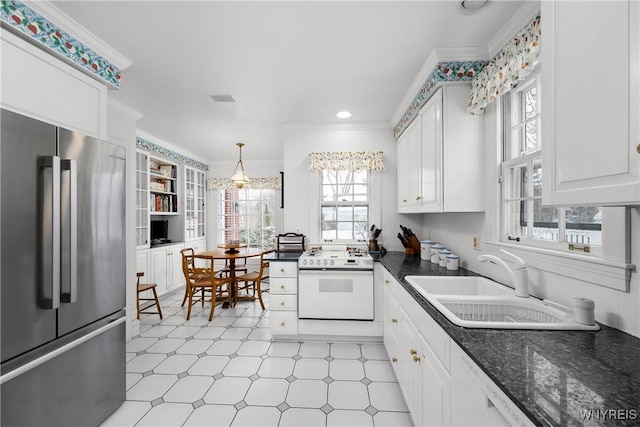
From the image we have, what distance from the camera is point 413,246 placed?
3143 millimetres

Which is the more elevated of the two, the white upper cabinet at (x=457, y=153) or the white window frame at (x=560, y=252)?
the white upper cabinet at (x=457, y=153)

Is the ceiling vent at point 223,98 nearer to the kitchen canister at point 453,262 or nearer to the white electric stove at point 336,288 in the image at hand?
the white electric stove at point 336,288

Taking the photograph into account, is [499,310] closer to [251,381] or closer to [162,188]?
[251,381]

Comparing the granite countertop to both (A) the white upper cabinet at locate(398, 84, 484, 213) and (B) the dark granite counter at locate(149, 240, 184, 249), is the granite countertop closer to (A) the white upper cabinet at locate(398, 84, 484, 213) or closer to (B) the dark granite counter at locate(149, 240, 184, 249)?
(A) the white upper cabinet at locate(398, 84, 484, 213)

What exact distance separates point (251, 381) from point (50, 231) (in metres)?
1.72

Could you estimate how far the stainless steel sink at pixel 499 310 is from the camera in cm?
111

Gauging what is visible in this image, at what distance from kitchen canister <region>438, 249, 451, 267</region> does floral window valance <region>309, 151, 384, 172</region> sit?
54.6 inches

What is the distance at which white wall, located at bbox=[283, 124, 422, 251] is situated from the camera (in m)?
3.47

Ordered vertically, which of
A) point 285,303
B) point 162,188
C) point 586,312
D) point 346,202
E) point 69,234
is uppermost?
point 162,188

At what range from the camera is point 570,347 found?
96 cm

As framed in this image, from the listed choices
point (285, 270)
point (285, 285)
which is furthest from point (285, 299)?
point (285, 270)

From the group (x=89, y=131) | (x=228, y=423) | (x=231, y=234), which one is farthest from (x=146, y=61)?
(x=231, y=234)

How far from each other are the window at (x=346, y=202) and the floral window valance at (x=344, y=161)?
106mm

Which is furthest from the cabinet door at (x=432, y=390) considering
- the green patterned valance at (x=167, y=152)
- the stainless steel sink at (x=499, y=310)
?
the green patterned valance at (x=167, y=152)
